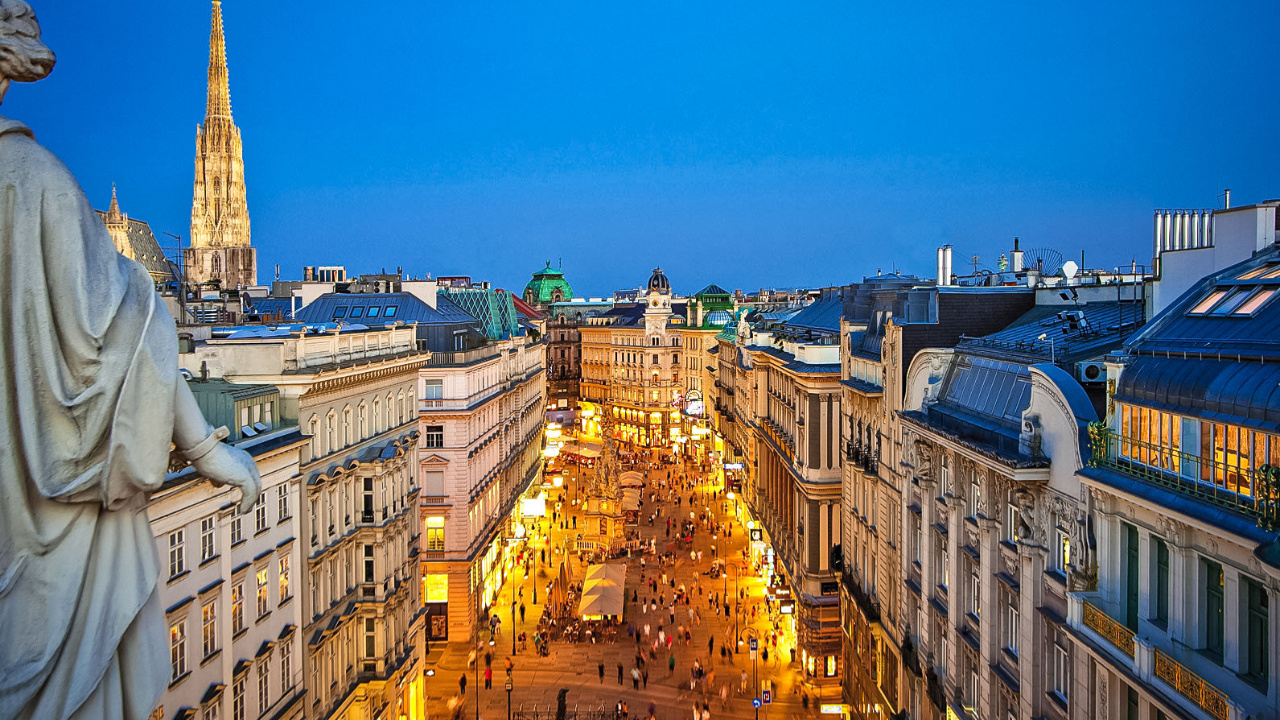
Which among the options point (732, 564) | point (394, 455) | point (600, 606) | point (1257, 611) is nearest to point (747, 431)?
point (732, 564)

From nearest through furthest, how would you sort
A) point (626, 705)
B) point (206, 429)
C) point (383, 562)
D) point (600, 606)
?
point (206, 429), point (383, 562), point (626, 705), point (600, 606)

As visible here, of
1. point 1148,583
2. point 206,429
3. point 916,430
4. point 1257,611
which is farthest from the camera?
point 916,430

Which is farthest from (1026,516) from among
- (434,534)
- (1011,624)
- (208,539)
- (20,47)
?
(434,534)

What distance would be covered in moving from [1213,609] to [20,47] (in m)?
19.9

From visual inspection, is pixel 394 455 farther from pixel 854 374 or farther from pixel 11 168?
pixel 11 168

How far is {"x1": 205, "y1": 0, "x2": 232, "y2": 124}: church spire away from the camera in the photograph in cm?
17688

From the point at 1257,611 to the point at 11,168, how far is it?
18852 mm

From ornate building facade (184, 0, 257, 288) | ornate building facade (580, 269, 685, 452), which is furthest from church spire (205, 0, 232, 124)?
ornate building facade (580, 269, 685, 452)

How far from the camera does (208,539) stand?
90.4ft

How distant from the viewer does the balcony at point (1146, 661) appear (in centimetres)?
1650

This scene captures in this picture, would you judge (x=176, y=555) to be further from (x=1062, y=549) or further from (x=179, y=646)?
(x=1062, y=549)

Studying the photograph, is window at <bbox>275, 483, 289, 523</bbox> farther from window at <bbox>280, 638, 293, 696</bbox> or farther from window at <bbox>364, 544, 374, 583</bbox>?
window at <bbox>364, 544, 374, 583</bbox>

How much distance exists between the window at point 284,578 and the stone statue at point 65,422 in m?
29.0

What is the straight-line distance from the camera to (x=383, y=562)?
41.2 meters
